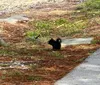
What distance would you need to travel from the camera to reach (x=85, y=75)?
10672 mm

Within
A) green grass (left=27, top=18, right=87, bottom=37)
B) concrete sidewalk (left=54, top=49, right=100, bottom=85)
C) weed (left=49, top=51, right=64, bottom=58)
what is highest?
concrete sidewalk (left=54, top=49, right=100, bottom=85)

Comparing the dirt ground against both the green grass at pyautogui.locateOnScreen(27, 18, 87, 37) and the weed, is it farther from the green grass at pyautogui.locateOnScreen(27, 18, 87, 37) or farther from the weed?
the green grass at pyautogui.locateOnScreen(27, 18, 87, 37)

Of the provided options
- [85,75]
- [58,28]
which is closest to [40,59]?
[85,75]

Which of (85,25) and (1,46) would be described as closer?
(1,46)

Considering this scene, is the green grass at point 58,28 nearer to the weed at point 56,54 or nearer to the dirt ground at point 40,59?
the dirt ground at point 40,59

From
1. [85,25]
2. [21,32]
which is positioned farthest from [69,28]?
[21,32]

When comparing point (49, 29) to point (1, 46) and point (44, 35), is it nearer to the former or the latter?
point (44, 35)

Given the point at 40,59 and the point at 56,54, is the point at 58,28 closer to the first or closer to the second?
the point at 56,54

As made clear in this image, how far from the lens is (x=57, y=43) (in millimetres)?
15336

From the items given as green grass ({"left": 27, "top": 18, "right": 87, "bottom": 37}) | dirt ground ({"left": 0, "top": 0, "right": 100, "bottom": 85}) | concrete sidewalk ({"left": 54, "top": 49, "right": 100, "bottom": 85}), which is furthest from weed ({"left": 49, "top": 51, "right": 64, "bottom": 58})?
green grass ({"left": 27, "top": 18, "right": 87, "bottom": 37})

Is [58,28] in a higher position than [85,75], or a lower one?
lower

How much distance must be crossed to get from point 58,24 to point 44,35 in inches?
180

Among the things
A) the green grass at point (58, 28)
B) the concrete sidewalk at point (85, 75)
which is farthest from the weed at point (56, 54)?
the green grass at point (58, 28)

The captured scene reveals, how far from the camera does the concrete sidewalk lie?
987cm
